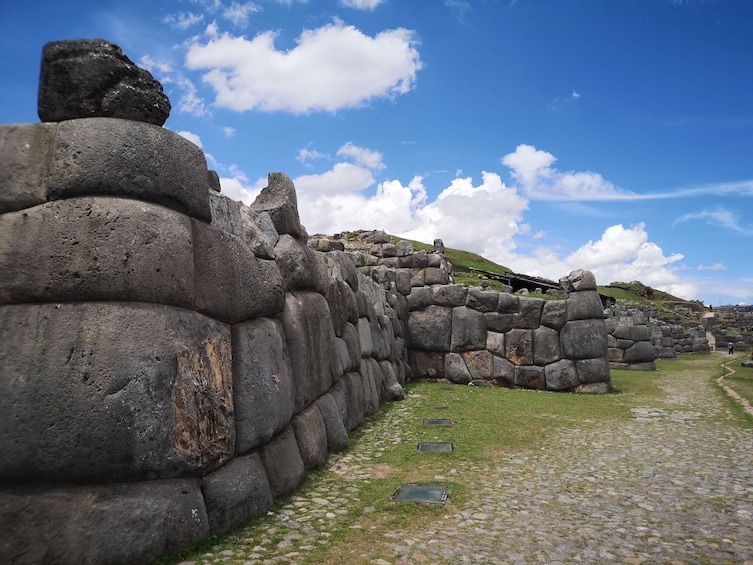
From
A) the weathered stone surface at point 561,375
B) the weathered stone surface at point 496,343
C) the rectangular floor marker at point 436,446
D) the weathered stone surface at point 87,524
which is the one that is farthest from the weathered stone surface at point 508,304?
the weathered stone surface at point 87,524

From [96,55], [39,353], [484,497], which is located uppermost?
[96,55]

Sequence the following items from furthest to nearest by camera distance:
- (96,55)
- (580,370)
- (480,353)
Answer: (480,353) < (580,370) < (96,55)

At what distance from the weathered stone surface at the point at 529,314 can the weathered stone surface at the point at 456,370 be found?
2.01m

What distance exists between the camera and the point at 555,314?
15.7 meters

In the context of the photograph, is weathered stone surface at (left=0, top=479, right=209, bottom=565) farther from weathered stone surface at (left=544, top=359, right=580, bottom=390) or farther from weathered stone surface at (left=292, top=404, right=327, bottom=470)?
weathered stone surface at (left=544, top=359, right=580, bottom=390)

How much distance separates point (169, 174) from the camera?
4441 millimetres

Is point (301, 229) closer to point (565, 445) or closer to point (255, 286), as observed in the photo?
point (255, 286)

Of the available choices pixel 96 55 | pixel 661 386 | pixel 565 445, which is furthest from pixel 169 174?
pixel 661 386

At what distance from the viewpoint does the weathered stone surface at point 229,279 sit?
15.6 feet

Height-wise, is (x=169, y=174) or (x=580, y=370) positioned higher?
(x=169, y=174)

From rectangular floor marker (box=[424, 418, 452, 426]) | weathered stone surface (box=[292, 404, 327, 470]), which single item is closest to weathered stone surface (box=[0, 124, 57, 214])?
weathered stone surface (box=[292, 404, 327, 470])

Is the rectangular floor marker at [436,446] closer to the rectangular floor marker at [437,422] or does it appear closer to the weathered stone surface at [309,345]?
the rectangular floor marker at [437,422]

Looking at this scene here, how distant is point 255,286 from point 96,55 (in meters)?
2.48

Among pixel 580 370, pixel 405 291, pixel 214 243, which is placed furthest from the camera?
pixel 405 291
